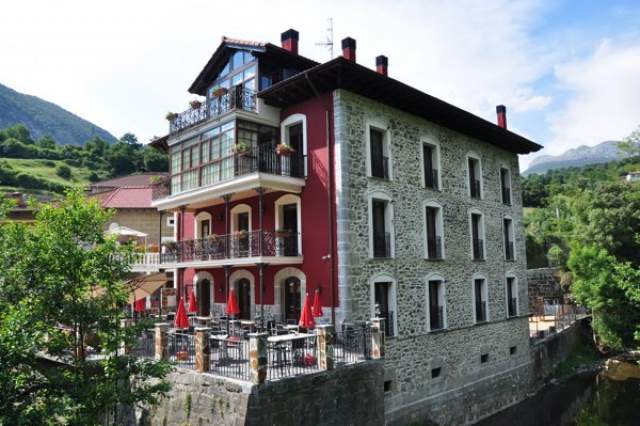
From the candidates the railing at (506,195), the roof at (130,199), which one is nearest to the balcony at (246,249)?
the railing at (506,195)

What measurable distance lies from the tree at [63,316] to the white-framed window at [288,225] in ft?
22.2

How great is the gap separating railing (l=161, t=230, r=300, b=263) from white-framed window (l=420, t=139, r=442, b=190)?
6.02 m

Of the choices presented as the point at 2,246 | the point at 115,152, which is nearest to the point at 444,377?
the point at 2,246

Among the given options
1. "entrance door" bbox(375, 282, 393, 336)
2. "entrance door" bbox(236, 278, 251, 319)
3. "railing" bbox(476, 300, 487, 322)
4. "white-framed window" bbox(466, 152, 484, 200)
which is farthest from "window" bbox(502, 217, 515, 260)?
"entrance door" bbox(236, 278, 251, 319)

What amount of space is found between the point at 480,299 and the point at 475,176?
530 cm

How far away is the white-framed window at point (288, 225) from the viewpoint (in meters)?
16.0

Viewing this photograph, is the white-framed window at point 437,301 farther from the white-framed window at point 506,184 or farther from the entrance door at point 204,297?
the entrance door at point 204,297

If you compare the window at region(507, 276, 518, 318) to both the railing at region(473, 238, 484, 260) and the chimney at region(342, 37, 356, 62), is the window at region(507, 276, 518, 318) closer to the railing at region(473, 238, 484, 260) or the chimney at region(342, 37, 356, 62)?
the railing at region(473, 238, 484, 260)

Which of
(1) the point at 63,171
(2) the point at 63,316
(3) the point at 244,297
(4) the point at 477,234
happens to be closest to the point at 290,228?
(3) the point at 244,297

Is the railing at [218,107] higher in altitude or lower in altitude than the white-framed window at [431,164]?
higher

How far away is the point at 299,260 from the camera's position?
52.5 feet

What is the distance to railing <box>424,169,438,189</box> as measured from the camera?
62.2ft

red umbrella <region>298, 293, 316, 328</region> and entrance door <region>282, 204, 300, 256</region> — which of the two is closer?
red umbrella <region>298, 293, 316, 328</region>

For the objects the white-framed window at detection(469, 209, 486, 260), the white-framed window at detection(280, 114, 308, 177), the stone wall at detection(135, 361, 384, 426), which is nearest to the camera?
the stone wall at detection(135, 361, 384, 426)
